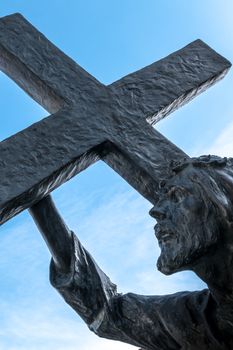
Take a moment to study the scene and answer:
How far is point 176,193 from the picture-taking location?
3.41 m

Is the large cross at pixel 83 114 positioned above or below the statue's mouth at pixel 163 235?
above

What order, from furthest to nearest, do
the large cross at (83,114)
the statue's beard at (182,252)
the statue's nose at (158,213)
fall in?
the large cross at (83,114) → the statue's nose at (158,213) → the statue's beard at (182,252)

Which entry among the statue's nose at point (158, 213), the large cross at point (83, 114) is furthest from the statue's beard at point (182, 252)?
the large cross at point (83, 114)

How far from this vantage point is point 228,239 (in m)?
3.31

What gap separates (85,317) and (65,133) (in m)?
0.91

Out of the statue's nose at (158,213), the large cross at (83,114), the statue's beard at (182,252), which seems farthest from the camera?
the large cross at (83,114)

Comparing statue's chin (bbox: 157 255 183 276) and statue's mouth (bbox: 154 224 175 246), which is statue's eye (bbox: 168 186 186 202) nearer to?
statue's mouth (bbox: 154 224 175 246)

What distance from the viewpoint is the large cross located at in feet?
12.6

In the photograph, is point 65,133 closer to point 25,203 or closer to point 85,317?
point 25,203

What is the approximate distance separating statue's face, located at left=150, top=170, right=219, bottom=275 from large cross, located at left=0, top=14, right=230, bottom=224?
52 centimetres

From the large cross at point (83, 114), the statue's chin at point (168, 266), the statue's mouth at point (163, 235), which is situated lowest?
the statue's chin at point (168, 266)

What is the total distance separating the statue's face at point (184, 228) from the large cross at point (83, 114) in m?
0.52

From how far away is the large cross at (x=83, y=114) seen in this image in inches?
152

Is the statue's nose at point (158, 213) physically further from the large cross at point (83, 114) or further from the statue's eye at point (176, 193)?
the large cross at point (83, 114)
